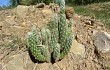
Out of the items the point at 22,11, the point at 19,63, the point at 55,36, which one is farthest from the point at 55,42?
the point at 22,11

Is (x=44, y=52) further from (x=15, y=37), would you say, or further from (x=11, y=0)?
(x=11, y=0)

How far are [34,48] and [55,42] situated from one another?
0.36 m

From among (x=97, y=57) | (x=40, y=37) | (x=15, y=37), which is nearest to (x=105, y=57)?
(x=97, y=57)

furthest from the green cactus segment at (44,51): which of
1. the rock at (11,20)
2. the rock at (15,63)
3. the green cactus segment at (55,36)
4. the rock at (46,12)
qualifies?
the rock at (46,12)

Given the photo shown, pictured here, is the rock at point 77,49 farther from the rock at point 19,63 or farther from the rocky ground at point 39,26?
the rock at point 19,63

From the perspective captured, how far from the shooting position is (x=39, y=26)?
22.9 ft

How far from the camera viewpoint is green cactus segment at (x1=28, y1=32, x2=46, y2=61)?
5.68 metres

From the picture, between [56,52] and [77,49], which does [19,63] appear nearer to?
[56,52]

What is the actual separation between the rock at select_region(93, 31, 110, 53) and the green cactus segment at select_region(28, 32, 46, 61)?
3.74ft

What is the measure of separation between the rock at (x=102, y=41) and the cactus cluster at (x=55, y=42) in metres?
0.74

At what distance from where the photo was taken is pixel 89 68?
627cm

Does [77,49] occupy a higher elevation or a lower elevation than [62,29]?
lower

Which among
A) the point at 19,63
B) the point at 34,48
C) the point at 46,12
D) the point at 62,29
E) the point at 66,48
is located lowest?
the point at 19,63

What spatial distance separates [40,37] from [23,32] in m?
0.62
